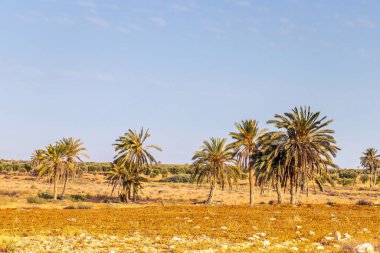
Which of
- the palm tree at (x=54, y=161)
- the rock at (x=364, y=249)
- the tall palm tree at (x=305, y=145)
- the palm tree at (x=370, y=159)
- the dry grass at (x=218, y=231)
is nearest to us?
the rock at (x=364, y=249)

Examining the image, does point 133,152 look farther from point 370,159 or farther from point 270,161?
point 370,159

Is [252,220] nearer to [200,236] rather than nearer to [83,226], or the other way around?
[200,236]

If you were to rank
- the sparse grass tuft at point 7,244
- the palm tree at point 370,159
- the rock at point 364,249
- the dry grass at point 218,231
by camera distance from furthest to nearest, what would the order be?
the palm tree at point 370,159
the dry grass at point 218,231
the sparse grass tuft at point 7,244
the rock at point 364,249

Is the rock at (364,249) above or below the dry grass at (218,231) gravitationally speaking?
above

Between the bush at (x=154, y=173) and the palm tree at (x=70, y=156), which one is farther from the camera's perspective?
the bush at (x=154, y=173)

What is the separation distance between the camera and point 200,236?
14.8 metres

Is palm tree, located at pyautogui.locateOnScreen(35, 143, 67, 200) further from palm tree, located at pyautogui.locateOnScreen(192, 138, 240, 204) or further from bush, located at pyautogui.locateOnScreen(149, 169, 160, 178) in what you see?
bush, located at pyautogui.locateOnScreen(149, 169, 160, 178)

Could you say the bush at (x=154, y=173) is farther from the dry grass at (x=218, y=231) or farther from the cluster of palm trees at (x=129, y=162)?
the dry grass at (x=218, y=231)

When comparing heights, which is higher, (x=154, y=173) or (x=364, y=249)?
(x=364, y=249)

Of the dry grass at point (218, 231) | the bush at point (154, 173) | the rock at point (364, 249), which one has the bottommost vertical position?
the bush at point (154, 173)

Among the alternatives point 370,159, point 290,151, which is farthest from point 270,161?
point 370,159

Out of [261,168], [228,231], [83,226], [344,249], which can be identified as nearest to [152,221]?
[83,226]

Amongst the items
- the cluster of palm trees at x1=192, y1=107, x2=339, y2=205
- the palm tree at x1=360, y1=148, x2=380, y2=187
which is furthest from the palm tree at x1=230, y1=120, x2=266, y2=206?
the palm tree at x1=360, y1=148, x2=380, y2=187

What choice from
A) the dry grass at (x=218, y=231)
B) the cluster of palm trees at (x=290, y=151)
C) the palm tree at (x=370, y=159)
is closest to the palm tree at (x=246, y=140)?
the cluster of palm trees at (x=290, y=151)
